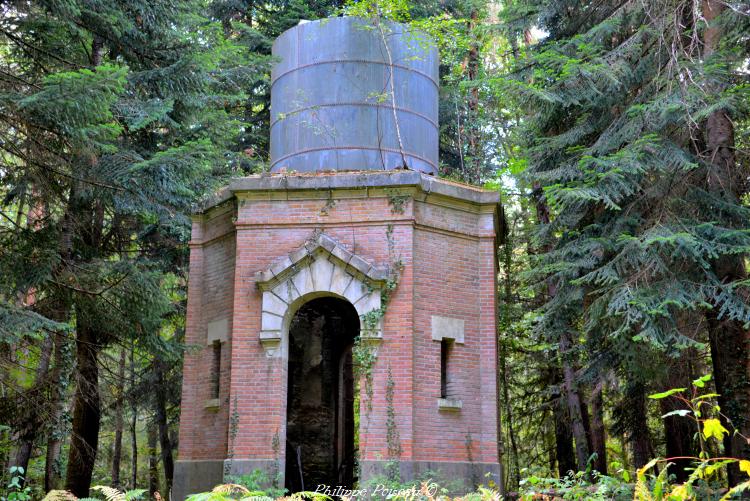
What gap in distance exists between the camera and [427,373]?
36.6 ft

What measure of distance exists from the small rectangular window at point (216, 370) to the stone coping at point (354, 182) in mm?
2363

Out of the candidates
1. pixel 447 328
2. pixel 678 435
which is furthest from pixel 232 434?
pixel 678 435

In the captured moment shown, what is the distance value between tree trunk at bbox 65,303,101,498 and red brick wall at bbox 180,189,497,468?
5.81 ft

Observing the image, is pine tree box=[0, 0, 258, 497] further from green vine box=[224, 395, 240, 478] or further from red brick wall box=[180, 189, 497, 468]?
green vine box=[224, 395, 240, 478]

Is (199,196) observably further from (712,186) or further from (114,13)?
(712,186)

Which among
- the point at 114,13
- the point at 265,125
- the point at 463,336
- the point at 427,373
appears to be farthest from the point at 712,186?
the point at 265,125

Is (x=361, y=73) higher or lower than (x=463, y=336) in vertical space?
higher

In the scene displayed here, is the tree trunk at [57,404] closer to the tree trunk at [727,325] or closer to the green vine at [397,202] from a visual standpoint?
the green vine at [397,202]

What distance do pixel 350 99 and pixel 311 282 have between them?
3.19m

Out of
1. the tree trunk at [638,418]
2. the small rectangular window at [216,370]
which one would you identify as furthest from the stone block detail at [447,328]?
the tree trunk at [638,418]

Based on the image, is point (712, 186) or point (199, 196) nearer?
point (712, 186)

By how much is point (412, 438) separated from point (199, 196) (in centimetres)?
516

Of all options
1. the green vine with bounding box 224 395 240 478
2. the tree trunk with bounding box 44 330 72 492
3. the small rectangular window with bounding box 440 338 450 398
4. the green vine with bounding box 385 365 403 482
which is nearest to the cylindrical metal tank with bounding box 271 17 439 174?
the small rectangular window with bounding box 440 338 450 398

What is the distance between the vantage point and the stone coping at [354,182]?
1141 cm
